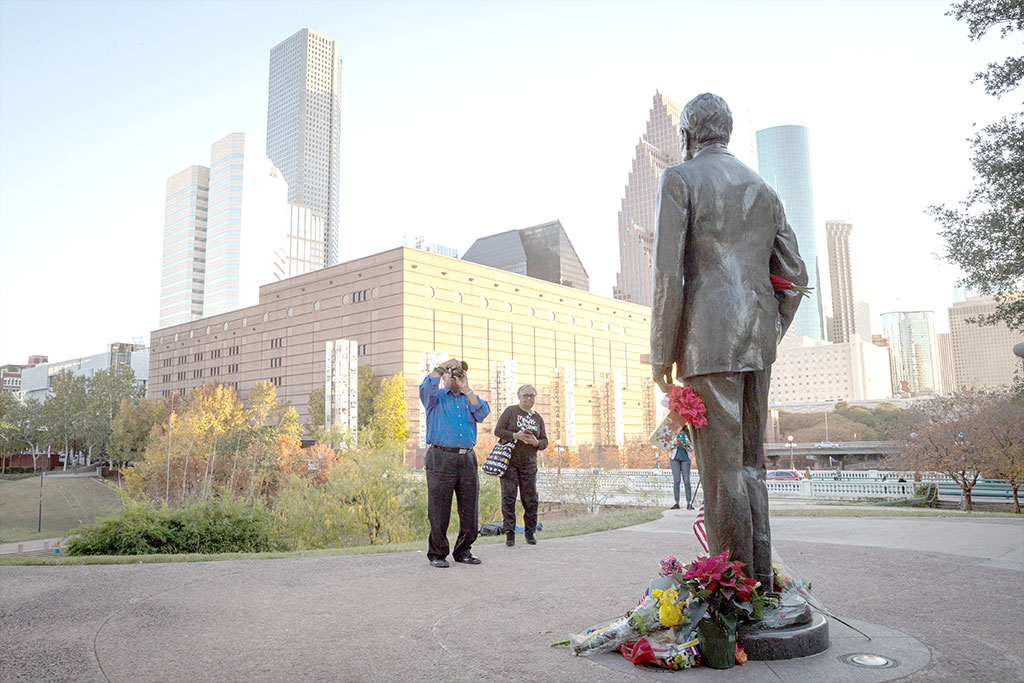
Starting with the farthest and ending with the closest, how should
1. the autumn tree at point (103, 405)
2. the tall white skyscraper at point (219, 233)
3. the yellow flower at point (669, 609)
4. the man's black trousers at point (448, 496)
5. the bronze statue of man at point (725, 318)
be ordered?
the tall white skyscraper at point (219, 233) < the autumn tree at point (103, 405) < the man's black trousers at point (448, 496) < the bronze statue of man at point (725, 318) < the yellow flower at point (669, 609)

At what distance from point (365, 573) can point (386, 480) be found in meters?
7.52

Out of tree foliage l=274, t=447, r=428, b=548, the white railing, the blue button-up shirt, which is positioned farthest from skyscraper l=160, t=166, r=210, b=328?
the blue button-up shirt

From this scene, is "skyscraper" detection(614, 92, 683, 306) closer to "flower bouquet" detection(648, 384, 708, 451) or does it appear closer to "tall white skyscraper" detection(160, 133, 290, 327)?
"tall white skyscraper" detection(160, 133, 290, 327)

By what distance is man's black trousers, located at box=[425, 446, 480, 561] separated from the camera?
19.5ft

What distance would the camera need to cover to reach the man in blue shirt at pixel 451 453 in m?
6.04

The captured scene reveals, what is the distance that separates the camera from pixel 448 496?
6129mm

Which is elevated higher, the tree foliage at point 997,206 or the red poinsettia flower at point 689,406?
the tree foliage at point 997,206

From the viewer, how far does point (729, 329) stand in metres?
3.45

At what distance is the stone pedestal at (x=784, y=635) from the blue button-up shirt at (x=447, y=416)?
3416 millimetres

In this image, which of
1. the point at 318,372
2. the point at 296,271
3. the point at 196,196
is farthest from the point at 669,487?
the point at 296,271

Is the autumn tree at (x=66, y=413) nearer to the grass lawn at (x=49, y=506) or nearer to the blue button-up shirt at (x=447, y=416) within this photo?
the grass lawn at (x=49, y=506)

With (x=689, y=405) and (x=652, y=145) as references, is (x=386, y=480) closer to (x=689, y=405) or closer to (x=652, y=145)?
(x=689, y=405)

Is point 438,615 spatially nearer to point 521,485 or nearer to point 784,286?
point 784,286

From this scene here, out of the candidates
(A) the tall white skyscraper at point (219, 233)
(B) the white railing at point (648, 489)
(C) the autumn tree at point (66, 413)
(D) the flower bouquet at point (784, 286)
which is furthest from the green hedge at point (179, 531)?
(A) the tall white skyscraper at point (219, 233)
